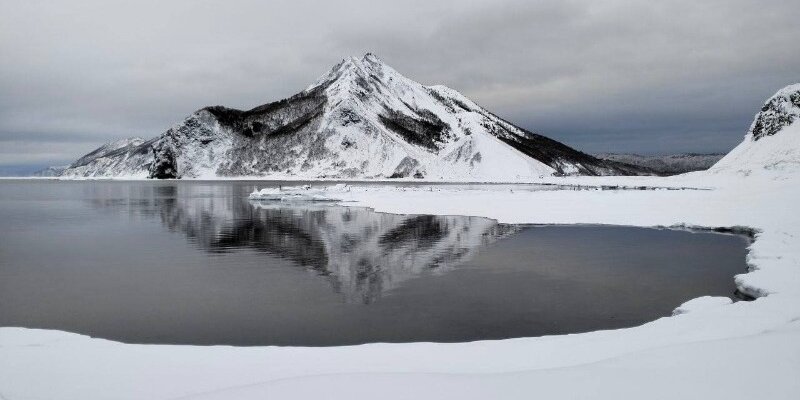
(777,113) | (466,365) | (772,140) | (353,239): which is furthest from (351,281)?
(777,113)

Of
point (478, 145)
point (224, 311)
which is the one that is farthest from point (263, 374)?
point (478, 145)

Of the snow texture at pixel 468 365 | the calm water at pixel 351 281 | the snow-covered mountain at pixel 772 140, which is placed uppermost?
the snow-covered mountain at pixel 772 140

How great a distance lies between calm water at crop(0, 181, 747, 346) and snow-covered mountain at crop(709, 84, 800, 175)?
295 feet

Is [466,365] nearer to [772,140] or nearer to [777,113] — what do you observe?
[772,140]

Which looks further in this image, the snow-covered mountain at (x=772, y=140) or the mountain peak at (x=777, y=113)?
the mountain peak at (x=777, y=113)

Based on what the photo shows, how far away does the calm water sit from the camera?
12922 mm

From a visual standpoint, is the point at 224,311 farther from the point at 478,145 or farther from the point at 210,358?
the point at 478,145

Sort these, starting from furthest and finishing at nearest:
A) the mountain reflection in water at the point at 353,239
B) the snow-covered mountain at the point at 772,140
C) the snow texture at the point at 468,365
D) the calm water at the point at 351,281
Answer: the snow-covered mountain at the point at 772,140
the mountain reflection in water at the point at 353,239
the calm water at the point at 351,281
the snow texture at the point at 468,365

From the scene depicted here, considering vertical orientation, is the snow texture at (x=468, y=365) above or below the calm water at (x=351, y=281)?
above

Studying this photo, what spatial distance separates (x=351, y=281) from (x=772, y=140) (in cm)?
12954

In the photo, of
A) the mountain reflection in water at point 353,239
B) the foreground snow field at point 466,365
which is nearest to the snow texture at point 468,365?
the foreground snow field at point 466,365

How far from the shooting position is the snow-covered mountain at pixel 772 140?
337ft

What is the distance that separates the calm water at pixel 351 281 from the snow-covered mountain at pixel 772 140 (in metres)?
89.9

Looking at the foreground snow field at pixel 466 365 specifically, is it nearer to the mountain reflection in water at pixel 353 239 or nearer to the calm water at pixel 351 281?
the calm water at pixel 351 281
